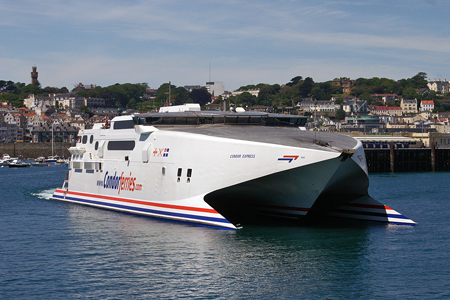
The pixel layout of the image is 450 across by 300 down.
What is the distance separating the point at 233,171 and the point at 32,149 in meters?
155

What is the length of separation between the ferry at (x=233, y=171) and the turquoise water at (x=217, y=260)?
4.41 ft

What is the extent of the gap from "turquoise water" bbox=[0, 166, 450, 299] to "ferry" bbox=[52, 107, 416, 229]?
1345mm

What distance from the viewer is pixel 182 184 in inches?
1248

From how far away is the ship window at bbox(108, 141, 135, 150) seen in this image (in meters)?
37.4

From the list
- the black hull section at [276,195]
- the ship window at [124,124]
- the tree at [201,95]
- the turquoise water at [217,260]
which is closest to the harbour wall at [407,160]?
the tree at [201,95]

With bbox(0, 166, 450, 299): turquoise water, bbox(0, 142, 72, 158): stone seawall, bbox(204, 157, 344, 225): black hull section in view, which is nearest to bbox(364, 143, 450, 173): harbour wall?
bbox(0, 166, 450, 299): turquoise water

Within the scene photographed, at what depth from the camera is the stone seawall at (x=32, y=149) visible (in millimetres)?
169500

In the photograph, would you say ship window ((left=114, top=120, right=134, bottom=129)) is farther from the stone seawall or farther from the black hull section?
the stone seawall

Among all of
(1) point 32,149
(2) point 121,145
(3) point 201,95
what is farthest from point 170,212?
(1) point 32,149

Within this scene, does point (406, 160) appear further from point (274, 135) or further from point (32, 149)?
point (32, 149)

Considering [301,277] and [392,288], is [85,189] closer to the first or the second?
[301,277]

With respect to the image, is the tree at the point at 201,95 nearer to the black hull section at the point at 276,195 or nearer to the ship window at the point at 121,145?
the ship window at the point at 121,145

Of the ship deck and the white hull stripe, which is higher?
the ship deck

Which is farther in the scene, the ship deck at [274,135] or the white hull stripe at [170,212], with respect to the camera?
the white hull stripe at [170,212]
